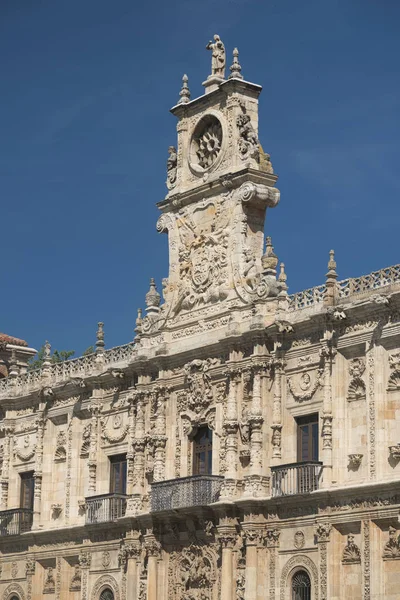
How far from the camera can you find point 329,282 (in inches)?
1406

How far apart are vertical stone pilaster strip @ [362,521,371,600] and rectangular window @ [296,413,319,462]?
2.84 m

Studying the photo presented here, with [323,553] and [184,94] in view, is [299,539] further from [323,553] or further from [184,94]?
[184,94]

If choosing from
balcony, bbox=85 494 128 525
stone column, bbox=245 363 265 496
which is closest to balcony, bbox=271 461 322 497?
stone column, bbox=245 363 265 496

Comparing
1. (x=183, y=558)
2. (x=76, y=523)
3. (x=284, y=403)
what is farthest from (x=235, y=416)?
(x=76, y=523)

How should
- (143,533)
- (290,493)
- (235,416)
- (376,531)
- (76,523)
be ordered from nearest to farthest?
(376,531), (290,493), (235,416), (143,533), (76,523)

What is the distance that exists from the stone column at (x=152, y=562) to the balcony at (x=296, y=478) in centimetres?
517

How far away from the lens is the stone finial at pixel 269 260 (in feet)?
125

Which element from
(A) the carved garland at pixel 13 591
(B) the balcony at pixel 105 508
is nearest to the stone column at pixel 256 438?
(B) the balcony at pixel 105 508

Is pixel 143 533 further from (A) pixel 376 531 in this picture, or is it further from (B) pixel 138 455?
(A) pixel 376 531

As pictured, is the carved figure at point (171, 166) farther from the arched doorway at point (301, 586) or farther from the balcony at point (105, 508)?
the arched doorway at point (301, 586)

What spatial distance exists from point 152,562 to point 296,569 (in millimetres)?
5621

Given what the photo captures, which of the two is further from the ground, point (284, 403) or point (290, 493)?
point (284, 403)

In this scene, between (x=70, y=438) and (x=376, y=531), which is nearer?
(x=376, y=531)

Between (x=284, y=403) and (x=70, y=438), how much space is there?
10253mm
